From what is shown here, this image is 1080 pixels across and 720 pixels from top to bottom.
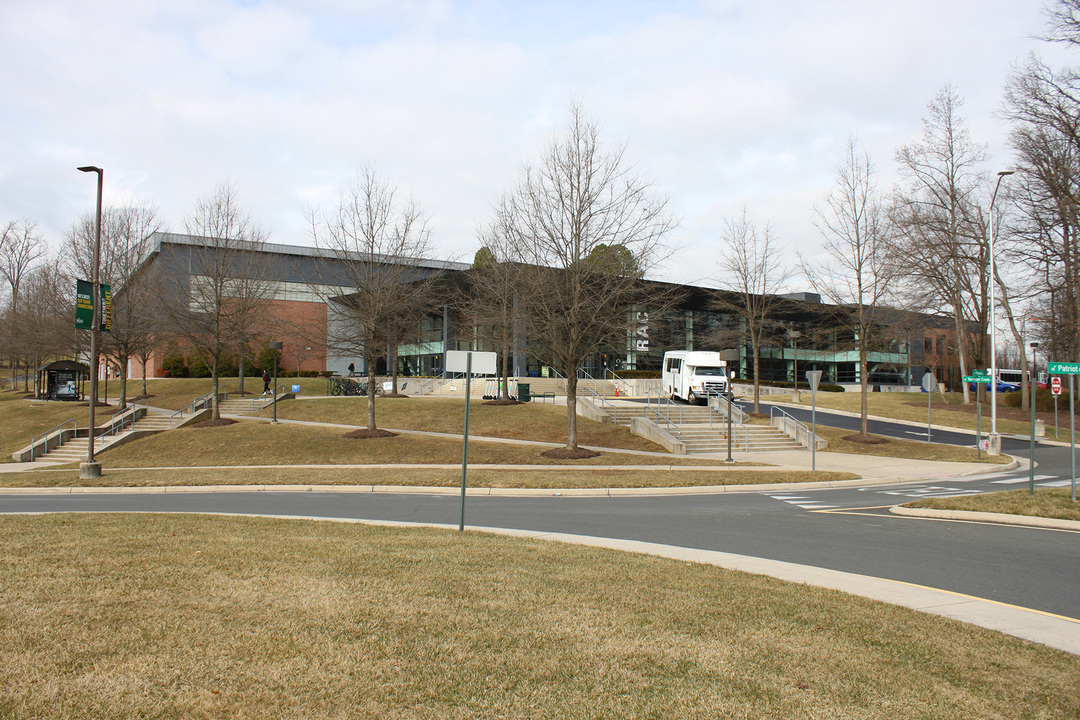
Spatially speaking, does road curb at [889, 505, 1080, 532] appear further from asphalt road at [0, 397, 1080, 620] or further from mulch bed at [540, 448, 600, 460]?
mulch bed at [540, 448, 600, 460]

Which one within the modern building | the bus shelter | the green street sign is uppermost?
the modern building

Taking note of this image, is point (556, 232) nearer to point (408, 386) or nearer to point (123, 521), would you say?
point (123, 521)

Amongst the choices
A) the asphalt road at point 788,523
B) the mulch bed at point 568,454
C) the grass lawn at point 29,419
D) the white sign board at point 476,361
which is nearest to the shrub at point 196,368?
the grass lawn at point 29,419

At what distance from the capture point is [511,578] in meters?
6.26

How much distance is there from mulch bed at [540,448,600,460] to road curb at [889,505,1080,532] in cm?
1103

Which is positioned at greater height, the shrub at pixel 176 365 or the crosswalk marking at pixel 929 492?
the shrub at pixel 176 365

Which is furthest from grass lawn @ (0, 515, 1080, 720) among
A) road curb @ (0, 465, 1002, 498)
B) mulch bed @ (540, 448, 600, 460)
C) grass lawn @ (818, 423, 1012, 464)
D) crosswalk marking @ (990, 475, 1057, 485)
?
grass lawn @ (818, 423, 1012, 464)

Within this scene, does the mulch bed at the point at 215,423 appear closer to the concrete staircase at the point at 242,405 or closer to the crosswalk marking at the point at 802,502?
the concrete staircase at the point at 242,405

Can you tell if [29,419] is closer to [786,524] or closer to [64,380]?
→ [64,380]

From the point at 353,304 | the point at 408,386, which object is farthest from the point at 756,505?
the point at 408,386

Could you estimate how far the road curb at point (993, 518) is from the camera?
10.8m

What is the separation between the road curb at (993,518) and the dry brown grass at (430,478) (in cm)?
465

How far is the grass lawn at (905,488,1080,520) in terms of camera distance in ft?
37.3

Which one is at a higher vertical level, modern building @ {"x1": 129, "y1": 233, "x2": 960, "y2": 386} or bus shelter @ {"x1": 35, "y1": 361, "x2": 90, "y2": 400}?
modern building @ {"x1": 129, "y1": 233, "x2": 960, "y2": 386}
